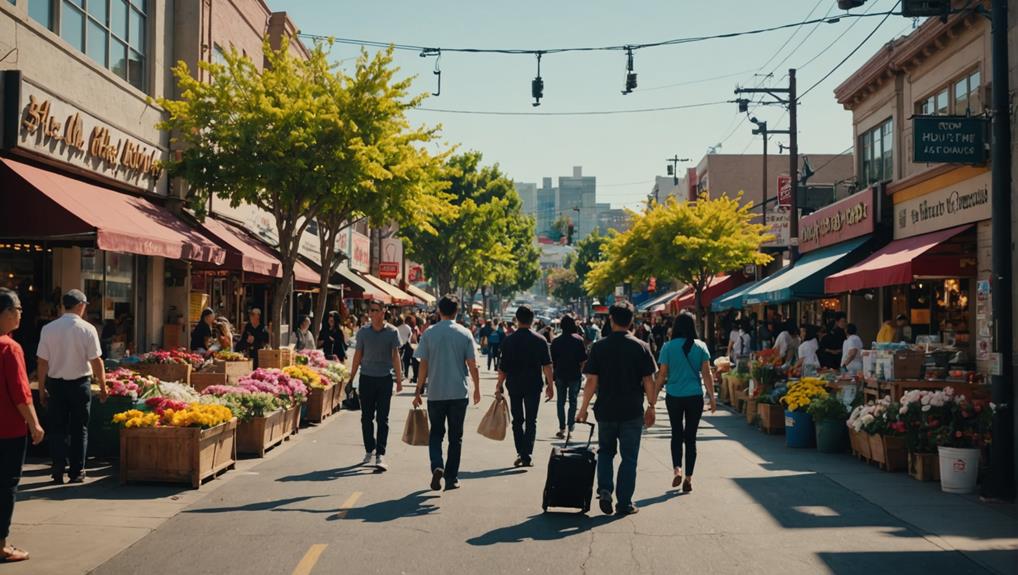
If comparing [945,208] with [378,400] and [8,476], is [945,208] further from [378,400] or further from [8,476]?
[8,476]

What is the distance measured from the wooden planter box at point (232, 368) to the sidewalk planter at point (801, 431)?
8213 mm

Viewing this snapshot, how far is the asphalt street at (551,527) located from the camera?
287 inches

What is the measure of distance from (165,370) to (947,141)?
1199cm

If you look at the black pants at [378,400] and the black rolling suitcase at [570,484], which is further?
the black pants at [378,400]

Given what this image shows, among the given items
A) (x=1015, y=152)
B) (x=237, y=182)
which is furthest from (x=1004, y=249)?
(x=237, y=182)

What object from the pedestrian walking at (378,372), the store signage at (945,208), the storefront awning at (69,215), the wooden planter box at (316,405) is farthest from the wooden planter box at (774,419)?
the storefront awning at (69,215)

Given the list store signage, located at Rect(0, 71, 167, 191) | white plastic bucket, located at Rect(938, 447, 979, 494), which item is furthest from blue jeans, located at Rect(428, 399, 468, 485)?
store signage, located at Rect(0, 71, 167, 191)

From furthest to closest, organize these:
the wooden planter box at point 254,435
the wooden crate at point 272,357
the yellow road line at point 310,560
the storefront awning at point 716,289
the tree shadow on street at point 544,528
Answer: the storefront awning at point 716,289, the wooden crate at point 272,357, the wooden planter box at point 254,435, the tree shadow on street at point 544,528, the yellow road line at point 310,560

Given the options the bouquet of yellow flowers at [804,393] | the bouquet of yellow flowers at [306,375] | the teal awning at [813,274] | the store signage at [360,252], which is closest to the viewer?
the bouquet of yellow flowers at [804,393]

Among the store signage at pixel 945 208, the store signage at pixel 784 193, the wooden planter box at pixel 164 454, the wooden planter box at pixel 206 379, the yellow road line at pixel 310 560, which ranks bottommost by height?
the yellow road line at pixel 310 560

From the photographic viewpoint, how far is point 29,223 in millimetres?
13336

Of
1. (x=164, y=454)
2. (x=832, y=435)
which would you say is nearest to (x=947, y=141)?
(x=832, y=435)

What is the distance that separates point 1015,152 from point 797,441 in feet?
16.2

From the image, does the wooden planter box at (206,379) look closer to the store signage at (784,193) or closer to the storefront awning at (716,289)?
the store signage at (784,193)
